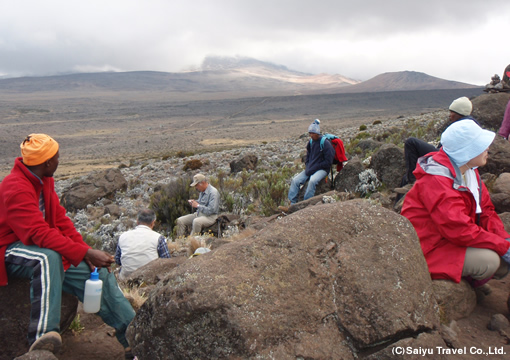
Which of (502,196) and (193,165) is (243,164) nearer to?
(193,165)

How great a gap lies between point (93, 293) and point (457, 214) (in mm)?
2691

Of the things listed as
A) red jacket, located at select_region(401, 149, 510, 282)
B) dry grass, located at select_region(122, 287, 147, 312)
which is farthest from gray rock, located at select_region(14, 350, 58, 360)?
red jacket, located at select_region(401, 149, 510, 282)

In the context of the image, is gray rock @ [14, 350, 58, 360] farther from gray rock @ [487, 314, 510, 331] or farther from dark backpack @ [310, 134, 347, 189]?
dark backpack @ [310, 134, 347, 189]

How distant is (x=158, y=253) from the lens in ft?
17.1

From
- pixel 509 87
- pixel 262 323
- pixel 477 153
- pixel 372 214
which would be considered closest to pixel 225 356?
pixel 262 323

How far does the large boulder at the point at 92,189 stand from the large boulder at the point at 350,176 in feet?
26.6

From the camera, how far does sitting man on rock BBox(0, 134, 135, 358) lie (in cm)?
281

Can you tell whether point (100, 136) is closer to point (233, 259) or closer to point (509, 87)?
point (509, 87)

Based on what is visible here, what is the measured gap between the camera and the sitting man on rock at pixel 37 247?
2.81 metres

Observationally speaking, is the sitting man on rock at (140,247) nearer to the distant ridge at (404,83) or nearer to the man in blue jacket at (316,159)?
the man in blue jacket at (316,159)

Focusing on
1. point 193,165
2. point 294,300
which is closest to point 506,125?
point 294,300

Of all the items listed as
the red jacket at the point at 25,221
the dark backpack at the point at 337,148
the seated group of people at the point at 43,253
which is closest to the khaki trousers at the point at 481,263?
the seated group of people at the point at 43,253

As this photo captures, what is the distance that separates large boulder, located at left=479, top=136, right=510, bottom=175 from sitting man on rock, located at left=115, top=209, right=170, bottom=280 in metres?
4.52

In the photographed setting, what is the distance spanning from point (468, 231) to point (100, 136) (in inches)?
2213
